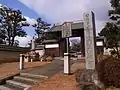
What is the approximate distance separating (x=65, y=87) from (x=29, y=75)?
4.72 m

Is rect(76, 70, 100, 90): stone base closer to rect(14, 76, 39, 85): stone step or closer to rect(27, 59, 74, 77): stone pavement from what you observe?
rect(14, 76, 39, 85): stone step

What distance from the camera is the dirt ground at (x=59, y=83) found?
10897 millimetres

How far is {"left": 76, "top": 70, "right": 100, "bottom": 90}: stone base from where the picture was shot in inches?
392

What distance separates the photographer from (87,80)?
1049 cm

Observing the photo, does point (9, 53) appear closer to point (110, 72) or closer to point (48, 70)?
point (48, 70)

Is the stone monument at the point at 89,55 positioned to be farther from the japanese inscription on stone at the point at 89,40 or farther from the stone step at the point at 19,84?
the stone step at the point at 19,84

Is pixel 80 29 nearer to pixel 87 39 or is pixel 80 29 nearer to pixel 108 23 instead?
pixel 108 23

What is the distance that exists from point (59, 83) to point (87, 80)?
1715 mm

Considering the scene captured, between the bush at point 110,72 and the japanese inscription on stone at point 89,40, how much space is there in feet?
2.82

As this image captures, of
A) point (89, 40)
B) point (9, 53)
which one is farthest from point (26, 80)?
point (9, 53)

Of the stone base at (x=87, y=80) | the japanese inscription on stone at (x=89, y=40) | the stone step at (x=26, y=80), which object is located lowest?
the stone step at (x=26, y=80)

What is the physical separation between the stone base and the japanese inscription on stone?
1.65 feet

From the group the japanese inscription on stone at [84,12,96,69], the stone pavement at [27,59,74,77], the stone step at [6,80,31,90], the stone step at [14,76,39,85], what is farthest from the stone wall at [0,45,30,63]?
the japanese inscription on stone at [84,12,96,69]

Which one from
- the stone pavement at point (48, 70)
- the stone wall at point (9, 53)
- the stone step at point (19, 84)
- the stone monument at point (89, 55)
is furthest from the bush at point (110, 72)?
the stone wall at point (9, 53)
